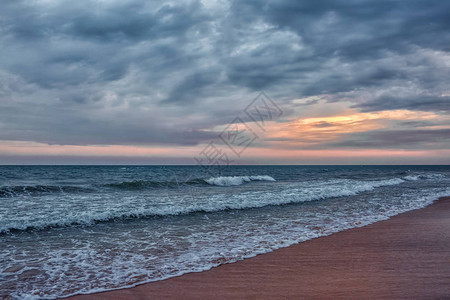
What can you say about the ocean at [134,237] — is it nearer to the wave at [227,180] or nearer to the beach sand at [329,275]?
the beach sand at [329,275]

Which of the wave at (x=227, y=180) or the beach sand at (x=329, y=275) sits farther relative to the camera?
the wave at (x=227, y=180)

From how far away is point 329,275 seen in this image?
15.1ft

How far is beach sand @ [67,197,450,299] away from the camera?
13.0 feet

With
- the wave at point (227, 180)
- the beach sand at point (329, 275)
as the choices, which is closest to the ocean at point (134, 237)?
the beach sand at point (329, 275)

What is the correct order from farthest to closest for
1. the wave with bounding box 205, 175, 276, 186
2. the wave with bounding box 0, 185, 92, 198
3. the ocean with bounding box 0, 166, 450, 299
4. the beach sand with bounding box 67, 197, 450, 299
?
1. the wave with bounding box 205, 175, 276, 186
2. the wave with bounding box 0, 185, 92, 198
3. the ocean with bounding box 0, 166, 450, 299
4. the beach sand with bounding box 67, 197, 450, 299

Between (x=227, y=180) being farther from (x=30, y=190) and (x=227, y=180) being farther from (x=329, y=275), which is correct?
(x=329, y=275)

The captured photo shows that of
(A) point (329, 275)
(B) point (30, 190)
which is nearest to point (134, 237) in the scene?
(A) point (329, 275)

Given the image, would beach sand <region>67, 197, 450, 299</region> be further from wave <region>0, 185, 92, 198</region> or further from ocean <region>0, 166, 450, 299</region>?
wave <region>0, 185, 92, 198</region>

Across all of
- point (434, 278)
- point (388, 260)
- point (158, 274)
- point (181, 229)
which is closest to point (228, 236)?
point (181, 229)

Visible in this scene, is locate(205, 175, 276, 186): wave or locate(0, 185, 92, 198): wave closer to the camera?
locate(0, 185, 92, 198): wave

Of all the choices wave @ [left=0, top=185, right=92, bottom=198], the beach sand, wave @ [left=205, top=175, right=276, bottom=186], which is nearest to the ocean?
the beach sand

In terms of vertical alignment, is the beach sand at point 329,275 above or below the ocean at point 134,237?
above

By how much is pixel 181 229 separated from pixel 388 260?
5178 mm

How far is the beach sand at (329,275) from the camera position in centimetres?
396
